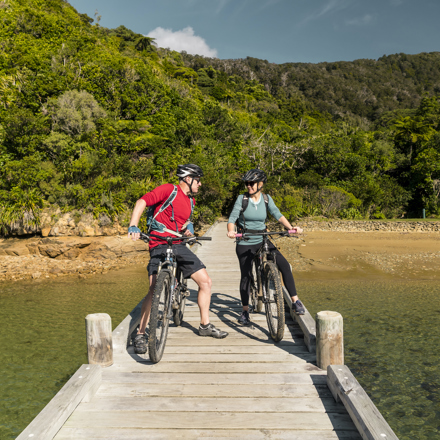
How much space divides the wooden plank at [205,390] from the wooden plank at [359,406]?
0.61 ft

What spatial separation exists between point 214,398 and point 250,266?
1783 millimetres

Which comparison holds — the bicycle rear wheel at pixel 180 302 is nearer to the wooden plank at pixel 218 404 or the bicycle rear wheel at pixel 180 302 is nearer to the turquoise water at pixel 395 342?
the wooden plank at pixel 218 404

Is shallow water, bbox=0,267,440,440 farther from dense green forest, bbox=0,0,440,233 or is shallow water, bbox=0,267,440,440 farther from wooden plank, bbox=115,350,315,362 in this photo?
dense green forest, bbox=0,0,440,233

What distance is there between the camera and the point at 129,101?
86.6 feet

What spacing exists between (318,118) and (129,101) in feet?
151

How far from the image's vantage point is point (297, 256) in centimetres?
1628

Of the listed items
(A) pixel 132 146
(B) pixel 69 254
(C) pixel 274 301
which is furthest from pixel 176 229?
(A) pixel 132 146

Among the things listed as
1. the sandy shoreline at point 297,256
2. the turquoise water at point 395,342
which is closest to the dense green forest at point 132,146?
the sandy shoreline at point 297,256

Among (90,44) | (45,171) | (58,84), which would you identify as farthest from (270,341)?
(90,44)

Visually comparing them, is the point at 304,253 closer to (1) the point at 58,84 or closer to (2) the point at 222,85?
(1) the point at 58,84

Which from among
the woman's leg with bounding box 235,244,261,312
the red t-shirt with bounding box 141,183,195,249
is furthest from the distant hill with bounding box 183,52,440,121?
the red t-shirt with bounding box 141,183,195,249

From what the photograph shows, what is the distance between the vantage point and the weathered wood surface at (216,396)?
2428 millimetres

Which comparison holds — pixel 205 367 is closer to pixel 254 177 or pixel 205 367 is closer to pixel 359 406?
pixel 359 406

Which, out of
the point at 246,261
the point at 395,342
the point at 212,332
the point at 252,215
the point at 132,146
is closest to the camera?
the point at 212,332
